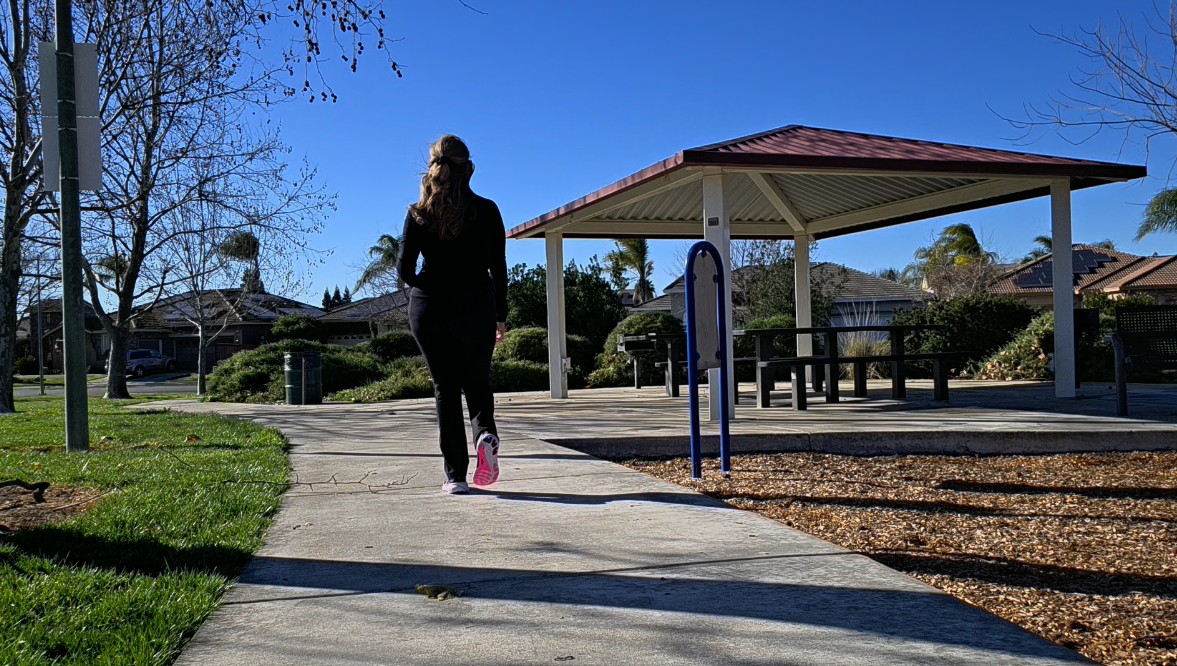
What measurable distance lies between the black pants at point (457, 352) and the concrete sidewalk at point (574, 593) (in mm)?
316

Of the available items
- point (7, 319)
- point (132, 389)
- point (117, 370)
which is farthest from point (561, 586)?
point (132, 389)

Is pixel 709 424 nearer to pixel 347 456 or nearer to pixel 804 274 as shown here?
pixel 347 456

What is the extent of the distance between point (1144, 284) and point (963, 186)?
3909cm

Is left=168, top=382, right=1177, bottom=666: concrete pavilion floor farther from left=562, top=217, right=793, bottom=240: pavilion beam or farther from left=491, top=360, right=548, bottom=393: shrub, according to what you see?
left=491, top=360, right=548, bottom=393: shrub

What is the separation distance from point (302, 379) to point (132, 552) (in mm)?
12571

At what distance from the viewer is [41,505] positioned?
4.61 metres

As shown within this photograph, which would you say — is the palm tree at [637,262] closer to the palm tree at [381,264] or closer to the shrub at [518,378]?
the palm tree at [381,264]

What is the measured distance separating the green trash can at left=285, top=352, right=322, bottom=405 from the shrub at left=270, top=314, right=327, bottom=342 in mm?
25249

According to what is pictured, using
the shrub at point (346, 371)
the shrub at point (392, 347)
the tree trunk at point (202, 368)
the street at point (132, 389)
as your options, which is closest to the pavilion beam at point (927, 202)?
the shrub at point (346, 371)

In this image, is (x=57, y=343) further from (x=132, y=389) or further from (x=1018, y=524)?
(x=1018, y=524)

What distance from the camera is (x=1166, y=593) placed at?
321cm

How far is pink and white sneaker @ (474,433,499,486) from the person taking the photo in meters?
4.72

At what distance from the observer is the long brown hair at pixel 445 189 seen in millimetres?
4383

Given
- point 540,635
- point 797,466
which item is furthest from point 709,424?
point 540,635
